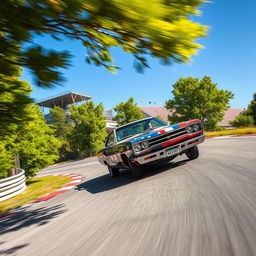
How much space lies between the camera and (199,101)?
3325cm

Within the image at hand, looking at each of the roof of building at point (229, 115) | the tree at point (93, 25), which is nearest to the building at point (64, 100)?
the roof of building at point (229, 115)

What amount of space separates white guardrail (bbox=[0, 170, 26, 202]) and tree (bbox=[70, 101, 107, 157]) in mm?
20170

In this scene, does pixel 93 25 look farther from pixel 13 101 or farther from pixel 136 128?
pixel 136 128

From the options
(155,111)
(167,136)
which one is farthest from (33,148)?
(155,111)

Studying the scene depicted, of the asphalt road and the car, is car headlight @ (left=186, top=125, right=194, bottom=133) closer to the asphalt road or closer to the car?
the car

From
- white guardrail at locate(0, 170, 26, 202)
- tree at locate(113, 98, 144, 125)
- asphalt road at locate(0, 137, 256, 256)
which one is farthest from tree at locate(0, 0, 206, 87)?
tree at locate(113, 98, 144, 125)

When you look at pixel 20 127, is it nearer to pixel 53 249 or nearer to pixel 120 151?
pixel 53 249

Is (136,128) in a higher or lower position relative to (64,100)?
lower

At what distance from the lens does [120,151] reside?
5.11 meters

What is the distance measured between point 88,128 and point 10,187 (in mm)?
21413

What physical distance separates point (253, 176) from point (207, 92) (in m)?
31.9

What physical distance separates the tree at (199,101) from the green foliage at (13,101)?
31159 millimetres

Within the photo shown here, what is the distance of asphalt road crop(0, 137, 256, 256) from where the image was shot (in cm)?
174

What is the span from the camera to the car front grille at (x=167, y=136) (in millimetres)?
4812
